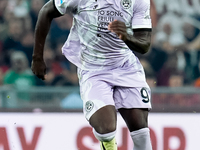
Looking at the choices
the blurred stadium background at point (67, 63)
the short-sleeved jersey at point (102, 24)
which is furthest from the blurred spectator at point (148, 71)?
the short-sleeved jersey at point (102, 24)

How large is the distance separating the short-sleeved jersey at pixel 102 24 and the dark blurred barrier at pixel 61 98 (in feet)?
6.53

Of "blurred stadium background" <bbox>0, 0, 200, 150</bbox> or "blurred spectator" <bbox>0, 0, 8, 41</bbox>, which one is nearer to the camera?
"blurred stadium background" <bbox>0, 0, 200, 150</bbox>

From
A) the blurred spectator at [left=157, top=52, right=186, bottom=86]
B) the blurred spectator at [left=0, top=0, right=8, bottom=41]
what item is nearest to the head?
the blurred spectator at [left=0, top=0, right=8, bottom=41]

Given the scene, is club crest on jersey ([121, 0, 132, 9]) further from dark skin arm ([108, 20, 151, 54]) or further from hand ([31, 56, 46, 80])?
hand ([31, 56, 46, 80])

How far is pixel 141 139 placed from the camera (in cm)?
374

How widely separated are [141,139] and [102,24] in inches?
38.6

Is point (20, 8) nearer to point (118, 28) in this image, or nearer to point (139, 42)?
point (139, 42)

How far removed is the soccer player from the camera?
12.2 feet

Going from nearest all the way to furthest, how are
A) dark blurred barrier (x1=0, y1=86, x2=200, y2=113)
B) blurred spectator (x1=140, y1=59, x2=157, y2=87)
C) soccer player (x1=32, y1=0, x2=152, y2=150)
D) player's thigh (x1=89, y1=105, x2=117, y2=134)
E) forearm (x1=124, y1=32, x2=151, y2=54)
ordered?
forearm (x1=124, y1=32, x2=151, y2=54)
player's thigh (x1=89, y1=105, x2=117, y2=134)
soccer player (x1=32, y1=0, x2=152, y2=150)
dark blurred barrier (x1=0, y1=86, x2=200, y2=113)
blurred spectator (x1=140, y1=59, x2=157, y2=87)

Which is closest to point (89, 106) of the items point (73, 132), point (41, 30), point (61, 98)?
point (41, 30)

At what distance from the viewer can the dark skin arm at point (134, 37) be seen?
130 inches

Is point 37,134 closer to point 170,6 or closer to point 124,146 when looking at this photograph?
point 124,146

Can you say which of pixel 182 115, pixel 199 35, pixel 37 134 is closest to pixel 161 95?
pixel 182 115

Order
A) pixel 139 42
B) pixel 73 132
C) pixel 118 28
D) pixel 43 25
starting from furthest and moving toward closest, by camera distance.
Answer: pixel 73 132
pixel 43 25
pixel 139 42
pixel 118 28
